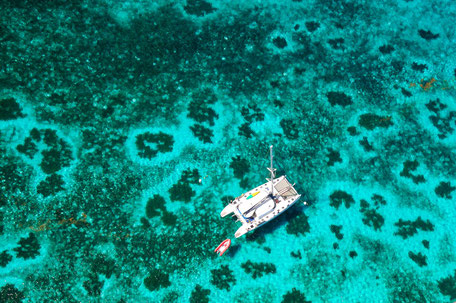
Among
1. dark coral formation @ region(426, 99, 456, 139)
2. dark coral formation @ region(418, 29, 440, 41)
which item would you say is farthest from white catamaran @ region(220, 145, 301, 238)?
dark coral formation @ region(418, 29, 440, 41)

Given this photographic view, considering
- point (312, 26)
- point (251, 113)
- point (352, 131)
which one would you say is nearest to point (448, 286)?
point (352, 131)

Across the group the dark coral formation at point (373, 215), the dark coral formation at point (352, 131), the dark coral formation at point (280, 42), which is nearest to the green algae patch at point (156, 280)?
the dark coral formation at point (373, 215)

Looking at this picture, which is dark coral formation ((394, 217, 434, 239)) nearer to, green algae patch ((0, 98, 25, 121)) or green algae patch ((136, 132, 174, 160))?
green algae patch ((136, 132, 174, 160))

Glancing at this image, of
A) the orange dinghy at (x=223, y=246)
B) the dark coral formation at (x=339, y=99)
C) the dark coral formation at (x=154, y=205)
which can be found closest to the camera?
the orange dinghy at (x=223, y=246)

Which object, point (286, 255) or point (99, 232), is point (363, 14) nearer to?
point (286, 255)

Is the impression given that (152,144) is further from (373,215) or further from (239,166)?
(373,215)

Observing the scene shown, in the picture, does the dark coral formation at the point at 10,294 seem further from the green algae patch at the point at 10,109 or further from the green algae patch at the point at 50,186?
the green algae patch at the point at 10,109

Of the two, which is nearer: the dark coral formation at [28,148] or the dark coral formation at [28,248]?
the dark coral formation at [28,248]
